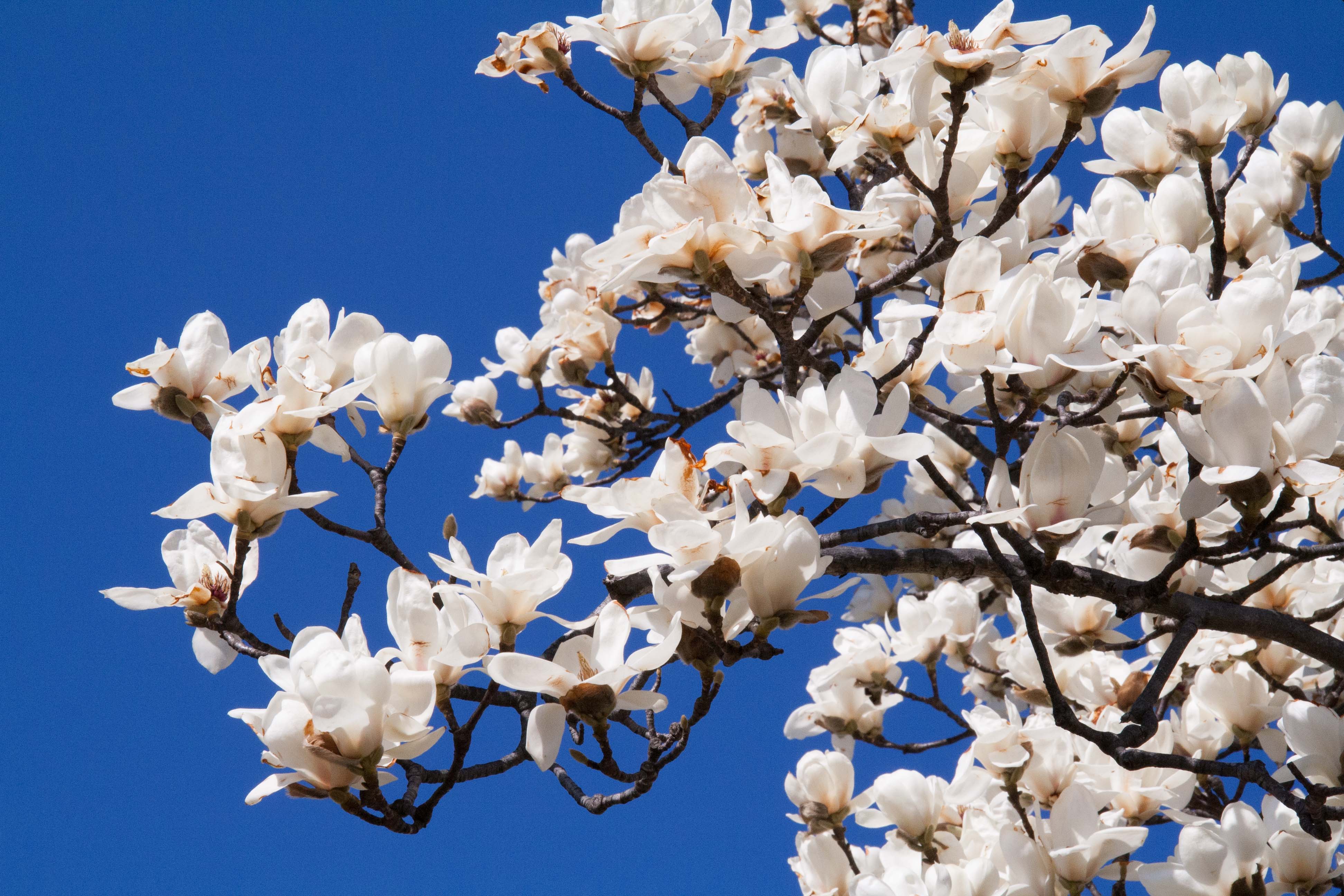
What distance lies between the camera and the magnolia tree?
1.21m

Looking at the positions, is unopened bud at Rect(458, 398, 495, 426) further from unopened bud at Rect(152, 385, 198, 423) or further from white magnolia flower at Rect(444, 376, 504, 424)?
unopened bud at Rect(152, 385, 198, 423)

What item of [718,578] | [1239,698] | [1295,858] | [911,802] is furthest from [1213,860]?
[718,578]

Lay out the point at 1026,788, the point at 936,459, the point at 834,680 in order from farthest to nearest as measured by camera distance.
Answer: the point at 936,459, the point at 834,680, the point at 1026,788

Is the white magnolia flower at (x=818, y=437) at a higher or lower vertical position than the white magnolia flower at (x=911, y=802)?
higher

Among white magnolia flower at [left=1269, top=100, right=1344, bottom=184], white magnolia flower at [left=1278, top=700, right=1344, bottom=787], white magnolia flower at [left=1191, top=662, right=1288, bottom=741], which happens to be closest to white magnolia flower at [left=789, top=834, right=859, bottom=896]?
white magnolia flower at [left=1191, top=662, right=1288, bottom=741]

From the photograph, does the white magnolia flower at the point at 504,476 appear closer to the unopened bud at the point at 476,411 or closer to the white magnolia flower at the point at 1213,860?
the unopened bud at the point at 476,411

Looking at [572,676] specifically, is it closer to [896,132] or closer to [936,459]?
[896,132]

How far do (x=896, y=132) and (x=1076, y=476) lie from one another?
2.05 ft

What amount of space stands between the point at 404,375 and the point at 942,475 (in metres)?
0.81

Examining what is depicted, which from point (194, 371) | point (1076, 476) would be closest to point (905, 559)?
point (1076, 476)

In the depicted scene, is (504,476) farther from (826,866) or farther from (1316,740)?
(1316,740)

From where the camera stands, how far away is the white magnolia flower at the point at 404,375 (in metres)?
1.49

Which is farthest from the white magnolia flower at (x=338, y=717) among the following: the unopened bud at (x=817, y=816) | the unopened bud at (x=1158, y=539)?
the unopened bud at (x=817, y=816)

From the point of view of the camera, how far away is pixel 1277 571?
1.47 meters
